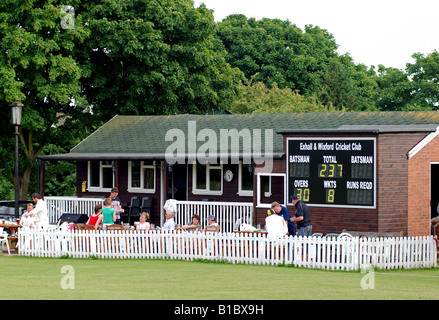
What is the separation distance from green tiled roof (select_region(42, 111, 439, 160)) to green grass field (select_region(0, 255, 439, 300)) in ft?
29.0

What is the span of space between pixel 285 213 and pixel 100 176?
13057mm

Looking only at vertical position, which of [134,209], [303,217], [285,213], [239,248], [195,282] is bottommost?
[195,282]

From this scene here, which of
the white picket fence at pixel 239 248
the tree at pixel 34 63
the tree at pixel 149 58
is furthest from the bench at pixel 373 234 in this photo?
the tree at pixel 149 58

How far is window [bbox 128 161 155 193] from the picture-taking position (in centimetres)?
3083

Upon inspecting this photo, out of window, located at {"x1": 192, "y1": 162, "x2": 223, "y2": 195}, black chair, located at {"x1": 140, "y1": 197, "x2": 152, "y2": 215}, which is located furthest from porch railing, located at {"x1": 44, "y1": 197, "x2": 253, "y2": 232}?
window, located at {"x1": 192, "y1": 162, "x2": 223, "y2": 195}

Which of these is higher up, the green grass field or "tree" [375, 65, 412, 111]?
"tree" [375, 65, 412, 111]

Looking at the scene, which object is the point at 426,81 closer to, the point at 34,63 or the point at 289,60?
the point at 289,60

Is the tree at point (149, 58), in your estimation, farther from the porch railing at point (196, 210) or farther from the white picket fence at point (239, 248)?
the white picket fence at point (239, 248)

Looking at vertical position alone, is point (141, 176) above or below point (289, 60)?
below

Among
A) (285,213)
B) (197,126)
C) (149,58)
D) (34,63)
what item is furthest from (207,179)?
(149,58)

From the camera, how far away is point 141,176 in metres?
31.1

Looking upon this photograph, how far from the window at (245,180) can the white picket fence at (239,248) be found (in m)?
7.32

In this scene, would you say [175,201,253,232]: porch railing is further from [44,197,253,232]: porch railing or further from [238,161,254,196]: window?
[238,161,254,196]: window
